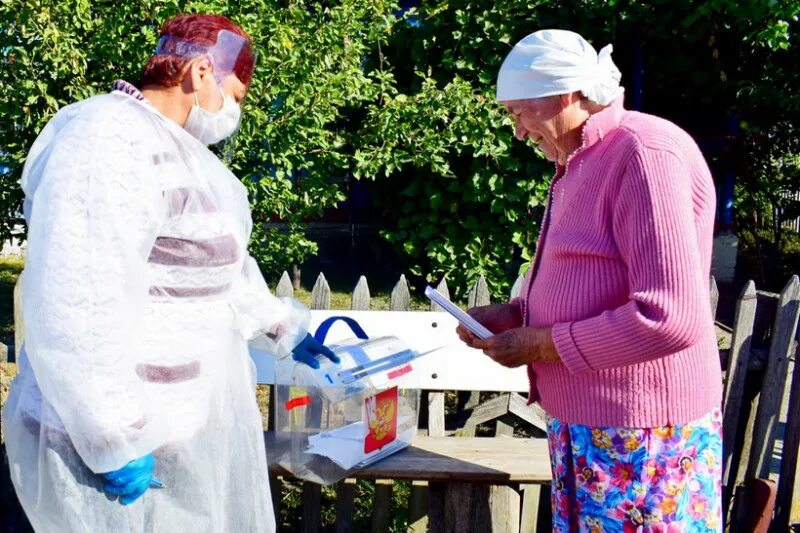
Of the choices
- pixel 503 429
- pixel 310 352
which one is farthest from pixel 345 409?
pixel 503 429

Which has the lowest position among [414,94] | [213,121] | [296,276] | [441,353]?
[296,276]

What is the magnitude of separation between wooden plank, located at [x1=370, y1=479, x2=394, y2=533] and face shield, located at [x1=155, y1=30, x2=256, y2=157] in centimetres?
206

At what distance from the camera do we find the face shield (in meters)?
1.80

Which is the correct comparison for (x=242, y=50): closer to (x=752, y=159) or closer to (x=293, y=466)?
(x=293, y=466)

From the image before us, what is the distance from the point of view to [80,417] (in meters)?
1.58

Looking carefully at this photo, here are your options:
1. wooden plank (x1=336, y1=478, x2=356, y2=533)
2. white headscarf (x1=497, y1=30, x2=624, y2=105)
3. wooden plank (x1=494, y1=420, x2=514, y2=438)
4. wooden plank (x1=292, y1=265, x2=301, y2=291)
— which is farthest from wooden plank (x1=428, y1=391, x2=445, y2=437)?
wooden plank (x1=292, y1=265, x2=301, y2=291)

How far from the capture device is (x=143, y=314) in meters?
1.66

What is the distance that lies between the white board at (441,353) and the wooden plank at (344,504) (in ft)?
1.79

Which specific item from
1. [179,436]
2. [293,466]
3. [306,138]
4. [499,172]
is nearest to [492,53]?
[499,172]

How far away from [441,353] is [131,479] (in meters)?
2.14

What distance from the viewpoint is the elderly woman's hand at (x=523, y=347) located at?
197 cm

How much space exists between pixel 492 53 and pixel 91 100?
459 cm

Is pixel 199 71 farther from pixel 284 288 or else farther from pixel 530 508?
pixel 530 508

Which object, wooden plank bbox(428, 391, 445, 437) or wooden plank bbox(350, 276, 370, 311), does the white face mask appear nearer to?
wooden plank bbox(350, 276, 370, 311)
